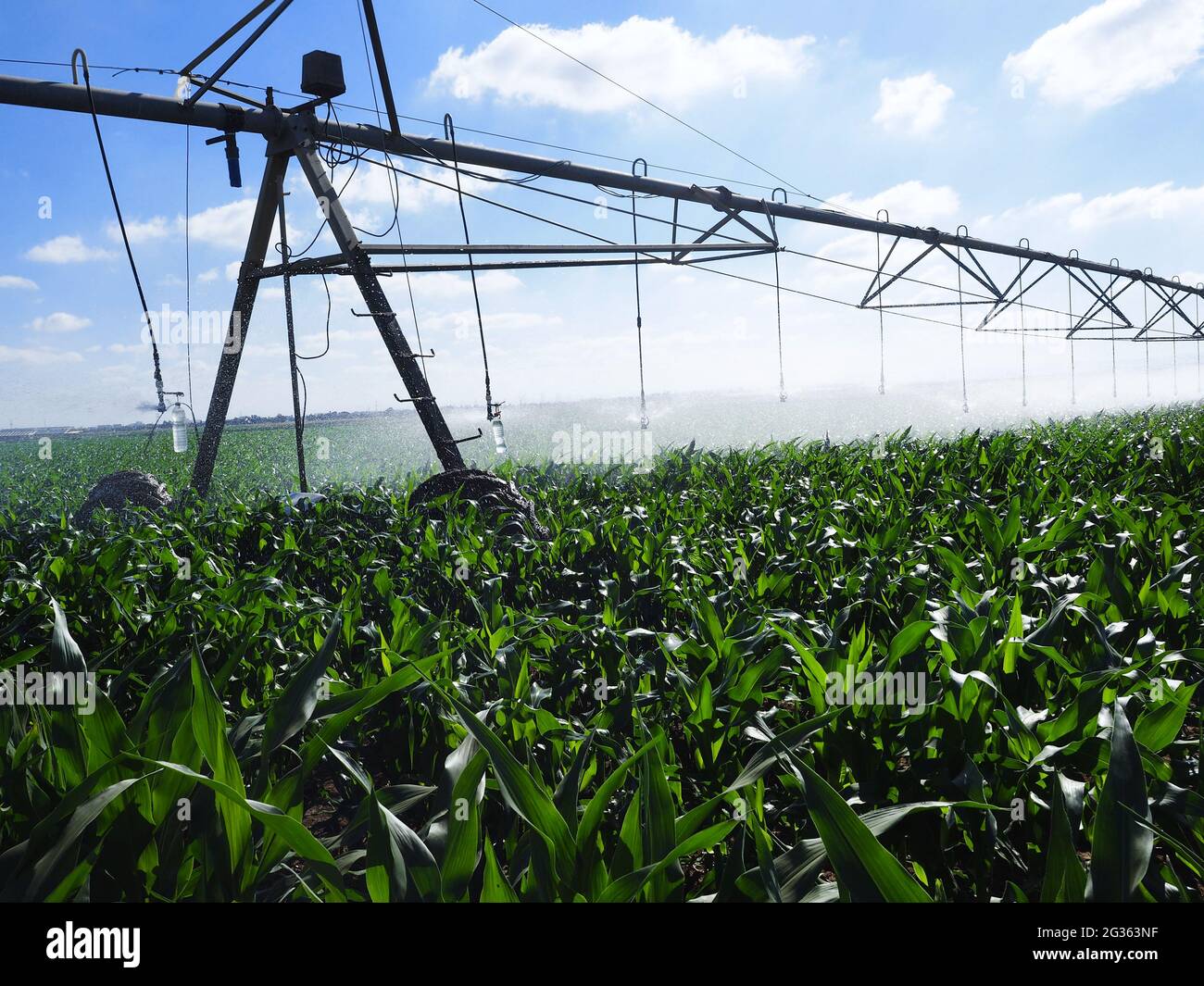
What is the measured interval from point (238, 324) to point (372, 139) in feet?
8.61

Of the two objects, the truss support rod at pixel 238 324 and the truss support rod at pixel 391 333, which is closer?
the truss support rod at pixel 391 333

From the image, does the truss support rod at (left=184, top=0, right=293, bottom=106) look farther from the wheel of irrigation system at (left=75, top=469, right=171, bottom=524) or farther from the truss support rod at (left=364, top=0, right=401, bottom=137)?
the wheel of irrigation system at (left=75, top=469, right=171, bottom=524)

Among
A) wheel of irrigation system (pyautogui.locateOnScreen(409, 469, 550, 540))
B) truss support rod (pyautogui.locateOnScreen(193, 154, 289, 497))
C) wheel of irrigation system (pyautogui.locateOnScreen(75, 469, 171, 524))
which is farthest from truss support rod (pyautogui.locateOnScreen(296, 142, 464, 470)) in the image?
wheel of irrigation system (pyautogui.locateOnScreen(75, 469, 171, 524))

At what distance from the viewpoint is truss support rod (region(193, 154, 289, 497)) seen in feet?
26.4

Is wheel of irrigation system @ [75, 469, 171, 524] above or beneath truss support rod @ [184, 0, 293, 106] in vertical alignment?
beneath

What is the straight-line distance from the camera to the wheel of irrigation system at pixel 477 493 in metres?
6.28

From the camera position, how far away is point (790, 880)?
1.37 meters

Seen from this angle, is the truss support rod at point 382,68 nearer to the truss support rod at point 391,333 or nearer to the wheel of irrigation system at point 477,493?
the truss support rod at point 391,333

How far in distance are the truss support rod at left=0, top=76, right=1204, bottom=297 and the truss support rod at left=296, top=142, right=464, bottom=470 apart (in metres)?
1.14

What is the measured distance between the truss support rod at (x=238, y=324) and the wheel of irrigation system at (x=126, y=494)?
608mm

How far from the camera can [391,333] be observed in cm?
742

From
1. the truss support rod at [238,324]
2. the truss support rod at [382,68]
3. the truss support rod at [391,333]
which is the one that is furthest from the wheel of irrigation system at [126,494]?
the truss support rod at [382,68]
